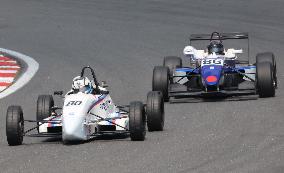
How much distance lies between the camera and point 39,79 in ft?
79.6

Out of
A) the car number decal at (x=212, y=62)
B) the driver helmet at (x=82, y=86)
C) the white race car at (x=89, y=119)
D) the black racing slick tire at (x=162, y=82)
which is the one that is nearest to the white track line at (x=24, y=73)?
the black racing slick tire at (x=162, y=82)

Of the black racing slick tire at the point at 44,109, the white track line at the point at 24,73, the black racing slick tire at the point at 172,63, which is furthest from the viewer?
the white track line at the point at 24,73

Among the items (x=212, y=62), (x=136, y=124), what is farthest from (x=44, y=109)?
(x=212, y=62)

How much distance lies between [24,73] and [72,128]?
962cm

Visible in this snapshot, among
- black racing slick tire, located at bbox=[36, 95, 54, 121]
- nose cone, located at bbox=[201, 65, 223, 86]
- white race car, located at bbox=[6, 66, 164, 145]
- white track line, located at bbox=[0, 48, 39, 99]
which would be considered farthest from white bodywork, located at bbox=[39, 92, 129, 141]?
white track line, located at bbox=[0, 48, 39, 99]

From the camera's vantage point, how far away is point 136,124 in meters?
15.7

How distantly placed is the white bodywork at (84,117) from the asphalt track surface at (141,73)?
0.20m

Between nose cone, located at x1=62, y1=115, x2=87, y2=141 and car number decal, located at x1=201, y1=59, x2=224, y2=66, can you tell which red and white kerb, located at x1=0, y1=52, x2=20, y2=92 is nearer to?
car number decal, located at x1=201, y1=59, x2=224, y2=66

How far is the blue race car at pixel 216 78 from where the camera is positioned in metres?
20.3

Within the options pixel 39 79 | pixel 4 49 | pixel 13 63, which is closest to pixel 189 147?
pixel 39 79

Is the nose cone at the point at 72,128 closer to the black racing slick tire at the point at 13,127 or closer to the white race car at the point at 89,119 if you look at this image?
the white race car at the point at 89,119

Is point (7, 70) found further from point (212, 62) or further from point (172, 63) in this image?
point (212, 62)

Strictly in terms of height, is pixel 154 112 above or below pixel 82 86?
below

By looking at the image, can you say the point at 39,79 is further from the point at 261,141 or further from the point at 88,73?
the point at 261,141
